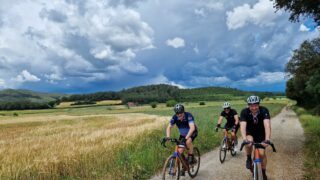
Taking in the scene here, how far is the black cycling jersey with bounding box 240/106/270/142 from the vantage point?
941cm

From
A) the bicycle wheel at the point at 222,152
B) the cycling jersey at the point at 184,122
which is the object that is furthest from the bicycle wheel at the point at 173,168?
the bicycle wheel at the point at 222,152

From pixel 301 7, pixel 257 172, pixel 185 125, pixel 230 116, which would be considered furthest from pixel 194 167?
pixel 301 7

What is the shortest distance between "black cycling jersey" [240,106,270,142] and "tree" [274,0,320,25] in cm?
939

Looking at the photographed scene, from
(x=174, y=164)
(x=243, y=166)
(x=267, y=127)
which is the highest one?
(x=267, y=127)

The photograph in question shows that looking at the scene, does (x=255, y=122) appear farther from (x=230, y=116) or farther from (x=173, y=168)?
(x=230, y=116)

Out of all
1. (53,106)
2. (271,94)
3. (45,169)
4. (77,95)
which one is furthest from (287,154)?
(271,94)

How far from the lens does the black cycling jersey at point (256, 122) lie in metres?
9.41

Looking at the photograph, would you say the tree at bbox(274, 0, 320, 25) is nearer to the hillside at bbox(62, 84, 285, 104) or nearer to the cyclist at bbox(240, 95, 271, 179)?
the cyclist at bbox(240, 95, 271, 179)

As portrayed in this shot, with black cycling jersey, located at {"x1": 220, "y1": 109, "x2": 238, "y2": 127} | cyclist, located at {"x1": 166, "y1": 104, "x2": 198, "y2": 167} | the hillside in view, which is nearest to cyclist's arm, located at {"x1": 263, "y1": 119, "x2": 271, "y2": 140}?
cyclist, located at {"x1": 166, "y1": 104, "x2": 198, "y2": 167}

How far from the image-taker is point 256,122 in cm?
942

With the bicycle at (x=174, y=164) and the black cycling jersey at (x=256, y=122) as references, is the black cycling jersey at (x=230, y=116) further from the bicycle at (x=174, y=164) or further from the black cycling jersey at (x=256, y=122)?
the black cycling jersey at (x=256, y=122)

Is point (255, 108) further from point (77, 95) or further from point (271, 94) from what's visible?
point (271, 94)

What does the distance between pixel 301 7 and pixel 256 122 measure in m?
10.3

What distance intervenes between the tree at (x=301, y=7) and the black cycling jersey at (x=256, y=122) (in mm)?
9386
